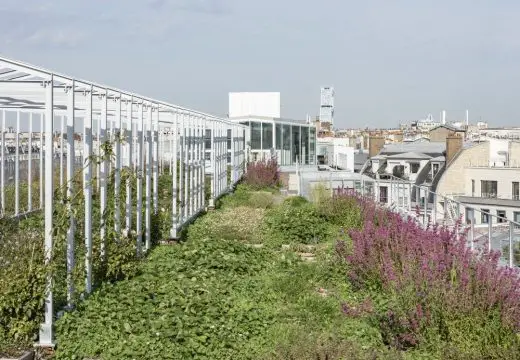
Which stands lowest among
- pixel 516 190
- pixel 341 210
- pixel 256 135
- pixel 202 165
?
pixel 516 190

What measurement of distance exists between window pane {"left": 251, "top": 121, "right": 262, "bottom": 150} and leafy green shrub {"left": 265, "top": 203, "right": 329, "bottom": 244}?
64.3 feet

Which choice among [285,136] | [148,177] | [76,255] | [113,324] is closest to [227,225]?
[148,177]

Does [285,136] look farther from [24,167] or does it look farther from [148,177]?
[148,177]

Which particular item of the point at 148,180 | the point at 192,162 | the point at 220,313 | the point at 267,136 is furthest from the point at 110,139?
the point at 267,136

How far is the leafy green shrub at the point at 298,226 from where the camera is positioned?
10758 millimetres

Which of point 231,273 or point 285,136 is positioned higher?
point 285,136

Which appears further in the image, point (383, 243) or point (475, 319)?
point (383, 243)

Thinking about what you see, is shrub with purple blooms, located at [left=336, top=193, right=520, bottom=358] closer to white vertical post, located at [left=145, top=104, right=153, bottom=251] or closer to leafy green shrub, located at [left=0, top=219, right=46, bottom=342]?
leafy green shrub, located at [left=0, top=219, right=46, bottom=342]

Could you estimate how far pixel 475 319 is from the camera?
5.09m

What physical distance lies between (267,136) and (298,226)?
2152 cm

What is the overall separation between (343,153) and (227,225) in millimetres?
35948

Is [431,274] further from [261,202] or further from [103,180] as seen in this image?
[261,202]

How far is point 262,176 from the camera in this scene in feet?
72.2

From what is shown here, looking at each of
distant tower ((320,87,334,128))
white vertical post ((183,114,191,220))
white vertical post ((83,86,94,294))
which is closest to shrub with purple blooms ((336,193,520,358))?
white vertical post ((83,86,94,294))
